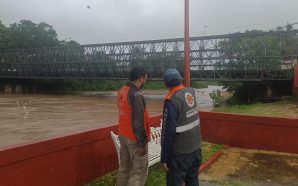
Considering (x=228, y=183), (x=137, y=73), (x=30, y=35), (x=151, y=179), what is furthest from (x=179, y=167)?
(x=30, y=35)

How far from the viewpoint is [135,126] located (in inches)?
189

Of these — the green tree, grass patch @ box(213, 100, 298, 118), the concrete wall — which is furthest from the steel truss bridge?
the concrete wall

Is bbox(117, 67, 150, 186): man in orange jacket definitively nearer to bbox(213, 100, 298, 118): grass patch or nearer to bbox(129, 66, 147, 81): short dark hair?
bbox(129, 66, 147, 81): short dark hair

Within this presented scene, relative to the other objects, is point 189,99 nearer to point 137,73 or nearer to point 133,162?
point 137,73

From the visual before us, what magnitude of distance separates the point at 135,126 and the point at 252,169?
126 inches

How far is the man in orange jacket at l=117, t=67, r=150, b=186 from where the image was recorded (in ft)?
15.7

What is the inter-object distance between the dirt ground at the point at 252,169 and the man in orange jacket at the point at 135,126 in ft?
4.87

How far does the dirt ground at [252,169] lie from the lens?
20.7 ft

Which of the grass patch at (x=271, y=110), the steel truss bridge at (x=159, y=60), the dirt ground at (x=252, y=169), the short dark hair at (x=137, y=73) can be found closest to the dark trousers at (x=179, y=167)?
the short dark hair at (x=137, y=73)

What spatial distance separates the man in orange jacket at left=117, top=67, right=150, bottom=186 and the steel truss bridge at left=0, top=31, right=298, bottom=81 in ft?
116

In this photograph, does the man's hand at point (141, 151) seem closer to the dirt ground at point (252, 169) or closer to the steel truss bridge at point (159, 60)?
the dirt ground at point (252, 169)

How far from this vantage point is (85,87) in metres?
81.8

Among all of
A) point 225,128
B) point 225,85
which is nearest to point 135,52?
point 225,85

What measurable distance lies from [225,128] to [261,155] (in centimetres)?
117
